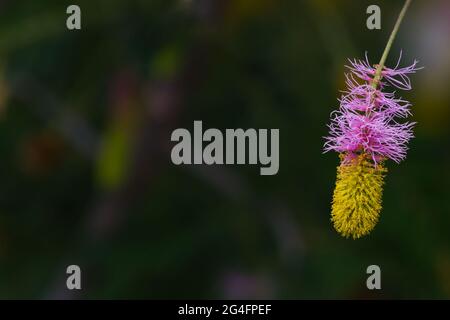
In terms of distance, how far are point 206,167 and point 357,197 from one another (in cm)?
99

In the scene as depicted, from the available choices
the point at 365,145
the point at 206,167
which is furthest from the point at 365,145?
the point at 206,167

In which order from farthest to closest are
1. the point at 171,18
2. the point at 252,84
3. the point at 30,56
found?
the point at 252,84
the point at 30,56
the point at 171,18

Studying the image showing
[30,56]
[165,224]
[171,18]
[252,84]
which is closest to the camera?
[171,18]

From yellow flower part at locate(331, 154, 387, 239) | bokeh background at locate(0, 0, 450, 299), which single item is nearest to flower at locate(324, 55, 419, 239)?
yellow flower part at locate(331, 154, 387, 239)

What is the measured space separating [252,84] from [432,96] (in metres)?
0.36

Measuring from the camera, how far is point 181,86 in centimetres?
204

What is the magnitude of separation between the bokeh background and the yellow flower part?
76 centimetres

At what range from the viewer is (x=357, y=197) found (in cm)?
110

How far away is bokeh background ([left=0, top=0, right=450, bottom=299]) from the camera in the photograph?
1974 millimetres

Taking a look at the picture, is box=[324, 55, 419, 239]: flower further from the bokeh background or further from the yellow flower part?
the bokeh background

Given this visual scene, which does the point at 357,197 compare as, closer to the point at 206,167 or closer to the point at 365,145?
the point at 365,145
